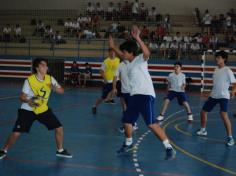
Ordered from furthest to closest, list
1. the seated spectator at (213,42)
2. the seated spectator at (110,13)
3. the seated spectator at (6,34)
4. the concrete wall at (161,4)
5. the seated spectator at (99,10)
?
the seated spectator at (99,10) → the seated spectator at (110,13) → the concrete wall at (161,4) → the seated spectator at (6,34) → the seated spectator at (213,42)

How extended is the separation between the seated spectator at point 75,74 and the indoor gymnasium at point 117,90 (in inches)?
2.2

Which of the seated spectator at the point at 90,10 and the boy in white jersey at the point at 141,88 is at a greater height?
the seated spectator at the point at 90,10

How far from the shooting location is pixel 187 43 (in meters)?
23.3

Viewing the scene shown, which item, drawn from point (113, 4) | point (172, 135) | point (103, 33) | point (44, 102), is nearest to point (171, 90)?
point (172, 135)

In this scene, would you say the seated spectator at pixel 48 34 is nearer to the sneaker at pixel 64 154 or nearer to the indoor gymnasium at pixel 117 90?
the indoor gymnasium at pixel 117 90

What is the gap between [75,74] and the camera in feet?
76.0

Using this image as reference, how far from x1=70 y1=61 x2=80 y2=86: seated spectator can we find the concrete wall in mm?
8867

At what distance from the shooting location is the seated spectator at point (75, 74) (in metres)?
23.2

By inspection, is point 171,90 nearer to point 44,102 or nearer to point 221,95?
point 221,95

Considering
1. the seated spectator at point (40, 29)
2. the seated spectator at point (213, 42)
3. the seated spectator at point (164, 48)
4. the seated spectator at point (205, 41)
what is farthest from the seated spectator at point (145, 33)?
the seated spectator at point (40, 29)

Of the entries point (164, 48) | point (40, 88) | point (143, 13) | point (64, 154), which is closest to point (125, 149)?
point (64, 154)

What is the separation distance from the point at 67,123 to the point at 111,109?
3.28 metres

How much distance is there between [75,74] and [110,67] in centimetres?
1087

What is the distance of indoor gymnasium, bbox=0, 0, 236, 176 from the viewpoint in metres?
7.18
